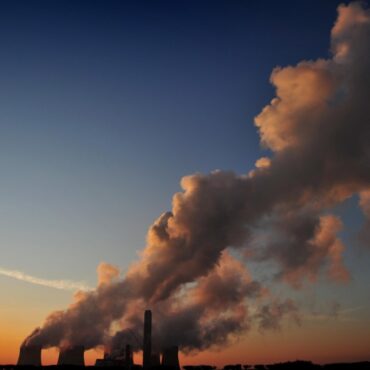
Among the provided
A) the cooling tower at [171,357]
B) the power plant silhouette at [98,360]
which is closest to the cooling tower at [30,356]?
the power plant silhouette at [98,360]

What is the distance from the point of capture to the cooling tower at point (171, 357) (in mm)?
87875

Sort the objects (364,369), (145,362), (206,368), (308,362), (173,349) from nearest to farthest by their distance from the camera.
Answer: (145,362) → (364,369) → (173,349) → (308,362) → (206,368)

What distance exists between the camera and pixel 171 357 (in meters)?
88.4

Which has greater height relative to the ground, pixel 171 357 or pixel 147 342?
pixel 147 342

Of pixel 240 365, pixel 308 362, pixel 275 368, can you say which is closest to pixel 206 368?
pixel 240 365

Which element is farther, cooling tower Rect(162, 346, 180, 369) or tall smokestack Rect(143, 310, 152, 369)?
cooling tower Rect(162, 346, 180, 369)

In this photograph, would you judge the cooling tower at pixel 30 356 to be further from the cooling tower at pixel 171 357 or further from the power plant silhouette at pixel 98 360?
the cooling tower at pixel 171 357

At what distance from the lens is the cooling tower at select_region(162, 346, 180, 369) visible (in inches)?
3460

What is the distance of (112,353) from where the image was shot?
87.0m

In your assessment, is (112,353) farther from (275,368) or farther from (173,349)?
(275,368)

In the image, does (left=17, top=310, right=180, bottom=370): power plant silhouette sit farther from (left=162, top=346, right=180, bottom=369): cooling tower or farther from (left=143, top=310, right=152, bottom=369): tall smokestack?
(left=143, top=310, right=152, bottom=369): tall smokestack

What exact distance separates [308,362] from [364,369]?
19.2m

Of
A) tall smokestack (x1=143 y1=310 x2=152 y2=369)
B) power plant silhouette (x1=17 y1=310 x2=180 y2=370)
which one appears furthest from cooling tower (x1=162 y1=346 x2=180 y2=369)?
tall smokestack (x1=143 y1=310 x2=152 y2=369)

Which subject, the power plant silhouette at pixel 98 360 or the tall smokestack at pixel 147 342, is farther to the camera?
the power plant silhouette at pixel 98 360
